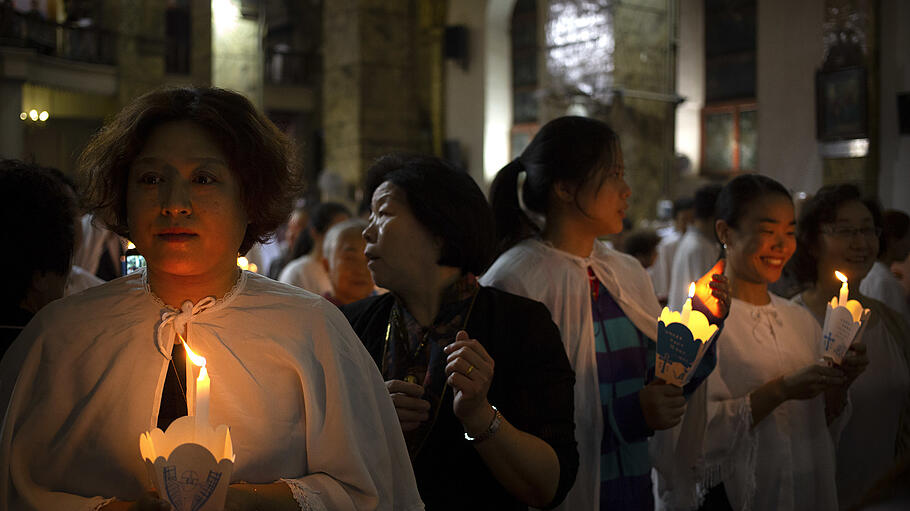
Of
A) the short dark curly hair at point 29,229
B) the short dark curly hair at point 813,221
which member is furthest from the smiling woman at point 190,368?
the short dark curly hair at point 813,221

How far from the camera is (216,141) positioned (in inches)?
64.1

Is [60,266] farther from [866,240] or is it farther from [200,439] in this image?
[866,240]

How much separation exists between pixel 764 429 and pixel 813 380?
273 mm

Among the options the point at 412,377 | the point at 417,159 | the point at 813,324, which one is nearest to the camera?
the point at 412,377

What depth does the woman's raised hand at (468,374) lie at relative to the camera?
6.15 feet

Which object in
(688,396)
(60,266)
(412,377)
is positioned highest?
(60,266)

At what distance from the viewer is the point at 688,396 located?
9.22 feet

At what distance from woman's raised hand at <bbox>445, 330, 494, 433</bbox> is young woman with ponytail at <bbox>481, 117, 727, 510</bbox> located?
80cm

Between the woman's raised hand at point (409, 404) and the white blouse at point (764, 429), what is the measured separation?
1276mm

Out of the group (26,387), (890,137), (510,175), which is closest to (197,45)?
(890,137)

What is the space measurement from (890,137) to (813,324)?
8808 millimetres

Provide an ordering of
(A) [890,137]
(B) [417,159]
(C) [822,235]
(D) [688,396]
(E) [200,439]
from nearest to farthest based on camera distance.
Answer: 1. (E) [200,439]
2. (B) [417,159]
3. (D) [688,396]
4. (C) [822,235]
5. (A) [890,137]

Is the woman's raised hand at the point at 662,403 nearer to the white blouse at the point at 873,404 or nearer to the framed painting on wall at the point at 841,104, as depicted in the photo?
the white blouse at the point at 873,404

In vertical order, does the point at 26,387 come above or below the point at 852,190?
below
